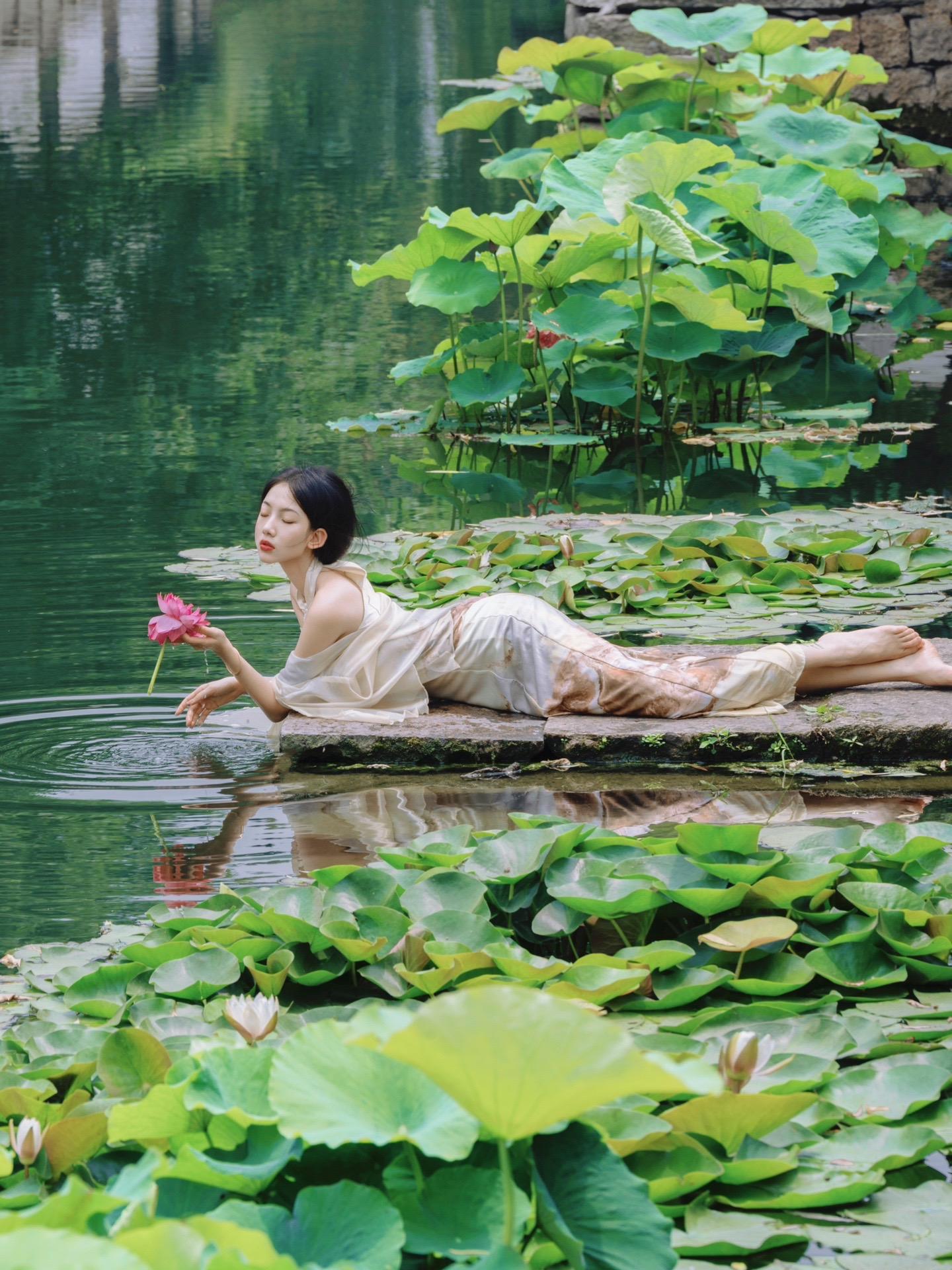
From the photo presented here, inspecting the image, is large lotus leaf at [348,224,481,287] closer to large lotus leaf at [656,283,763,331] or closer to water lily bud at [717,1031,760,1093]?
large lotus leaf at [656,283,763,331]

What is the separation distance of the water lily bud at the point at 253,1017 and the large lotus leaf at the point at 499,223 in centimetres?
403

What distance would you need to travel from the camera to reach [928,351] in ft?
26.9

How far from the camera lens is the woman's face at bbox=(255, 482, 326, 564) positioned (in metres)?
3.50

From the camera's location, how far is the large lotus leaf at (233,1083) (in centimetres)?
→ 159

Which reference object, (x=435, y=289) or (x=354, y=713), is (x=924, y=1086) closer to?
(x=354, y=713)

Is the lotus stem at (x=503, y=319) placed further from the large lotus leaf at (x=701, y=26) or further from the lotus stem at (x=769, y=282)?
the large lotus leaf at (x=701, y=26)

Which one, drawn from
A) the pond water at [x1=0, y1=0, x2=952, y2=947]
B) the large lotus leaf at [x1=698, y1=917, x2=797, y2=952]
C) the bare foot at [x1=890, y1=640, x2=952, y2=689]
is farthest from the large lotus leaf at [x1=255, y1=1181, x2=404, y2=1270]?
the bare foot at [x1=890, y1=640, x2=952, y2=689]

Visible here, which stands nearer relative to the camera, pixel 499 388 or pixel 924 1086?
pixel 924 1086

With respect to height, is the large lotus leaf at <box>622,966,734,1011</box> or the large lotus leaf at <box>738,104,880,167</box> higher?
the large lotus leaf at <box>738,104,880,167</box>

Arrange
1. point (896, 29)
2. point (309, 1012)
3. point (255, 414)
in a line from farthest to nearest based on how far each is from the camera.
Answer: point (896, 29) → point (255, 414) → point (309, 1012)

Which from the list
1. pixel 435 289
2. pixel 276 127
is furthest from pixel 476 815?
pixel 276 127

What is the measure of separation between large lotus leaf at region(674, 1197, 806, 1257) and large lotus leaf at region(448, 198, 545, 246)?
4.30 meters

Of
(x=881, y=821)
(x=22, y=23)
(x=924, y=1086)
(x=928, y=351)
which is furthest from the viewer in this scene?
(x=22, y=23)

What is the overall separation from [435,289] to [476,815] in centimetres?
324
